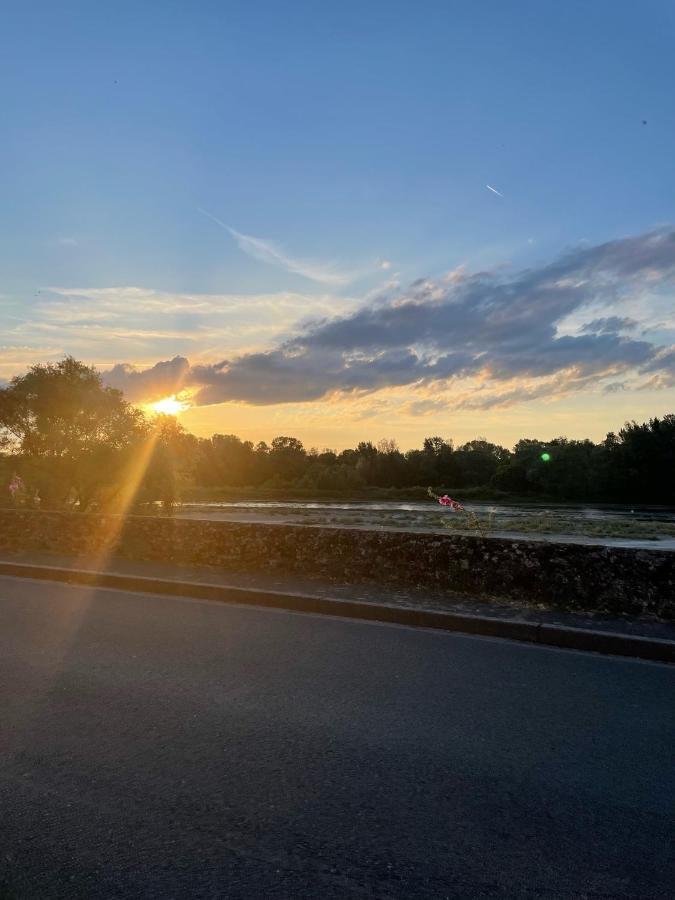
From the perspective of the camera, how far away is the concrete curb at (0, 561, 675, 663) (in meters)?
7.12

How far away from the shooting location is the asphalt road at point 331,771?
10.7 feet

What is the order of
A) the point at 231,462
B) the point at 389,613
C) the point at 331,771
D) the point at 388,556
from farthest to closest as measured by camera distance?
the point at 231,462
the point at 388,556
the point at 389,613
the point at 331,771

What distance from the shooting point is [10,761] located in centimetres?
439

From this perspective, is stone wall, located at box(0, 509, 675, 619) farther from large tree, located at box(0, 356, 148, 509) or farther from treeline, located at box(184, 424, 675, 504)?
treeline, located at box(184, 424, 675, 504)

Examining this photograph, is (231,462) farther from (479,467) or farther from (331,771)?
(331,771)

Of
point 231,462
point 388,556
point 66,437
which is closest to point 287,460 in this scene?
point 231,462

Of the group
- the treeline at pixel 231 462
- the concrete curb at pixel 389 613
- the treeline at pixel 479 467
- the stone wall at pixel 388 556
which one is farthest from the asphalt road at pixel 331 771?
the treeline at pixel 479 467

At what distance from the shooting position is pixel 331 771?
4289 mm

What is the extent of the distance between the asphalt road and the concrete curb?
1.02 feet

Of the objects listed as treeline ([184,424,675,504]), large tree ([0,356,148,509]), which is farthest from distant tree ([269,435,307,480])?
large tree ([0,356,148,509])

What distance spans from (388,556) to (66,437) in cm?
2577

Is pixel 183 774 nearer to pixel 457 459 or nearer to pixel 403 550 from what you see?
pixel 403 550

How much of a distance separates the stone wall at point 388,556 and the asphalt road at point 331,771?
1.80 metres

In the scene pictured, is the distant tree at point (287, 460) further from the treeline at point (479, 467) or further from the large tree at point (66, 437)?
the large tree at point (66, 437)
